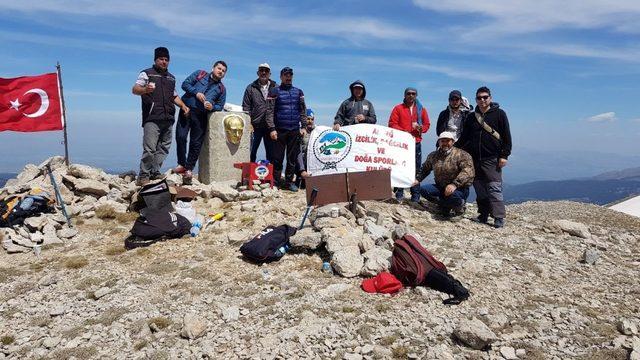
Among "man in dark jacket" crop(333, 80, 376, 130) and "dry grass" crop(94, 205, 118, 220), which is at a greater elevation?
"man in dark jacket" crop(333, 80, 376, 130)

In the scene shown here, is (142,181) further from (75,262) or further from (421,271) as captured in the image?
(421,271)

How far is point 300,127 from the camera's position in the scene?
44.2 feet

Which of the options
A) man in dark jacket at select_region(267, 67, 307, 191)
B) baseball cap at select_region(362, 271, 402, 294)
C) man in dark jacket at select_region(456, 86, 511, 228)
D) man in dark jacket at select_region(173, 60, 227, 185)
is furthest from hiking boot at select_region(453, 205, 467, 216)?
man in dark jacket at select_region(173, 60, 227, 185)

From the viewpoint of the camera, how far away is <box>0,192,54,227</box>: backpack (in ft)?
34.7

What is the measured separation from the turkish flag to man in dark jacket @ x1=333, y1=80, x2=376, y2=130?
8887mm

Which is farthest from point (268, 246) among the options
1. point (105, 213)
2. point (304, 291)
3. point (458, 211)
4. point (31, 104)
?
point (31, 104)

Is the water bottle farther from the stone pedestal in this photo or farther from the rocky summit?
the stone pedestal

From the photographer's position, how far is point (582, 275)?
29.0 ft

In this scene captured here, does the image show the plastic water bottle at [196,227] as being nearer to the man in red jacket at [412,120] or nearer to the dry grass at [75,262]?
the dry grass at [75,262]

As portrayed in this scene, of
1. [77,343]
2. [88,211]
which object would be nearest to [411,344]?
[77,343]

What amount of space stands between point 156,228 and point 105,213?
2.54 metres

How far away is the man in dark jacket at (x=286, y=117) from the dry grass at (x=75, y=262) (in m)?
6.30

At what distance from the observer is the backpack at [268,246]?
343 inches

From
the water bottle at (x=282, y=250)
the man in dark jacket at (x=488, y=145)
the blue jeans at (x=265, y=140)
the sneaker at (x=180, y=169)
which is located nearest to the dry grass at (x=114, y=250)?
the water bottle at (x=282, y=250)
